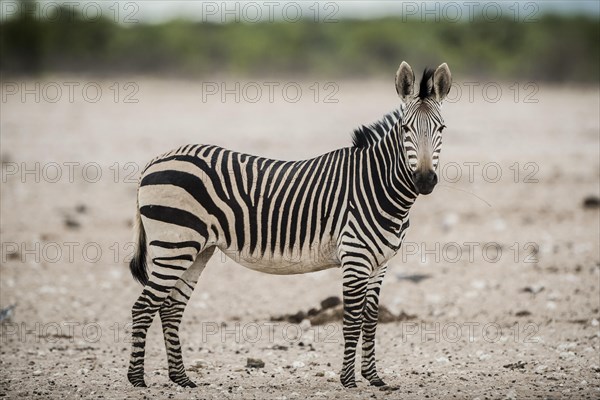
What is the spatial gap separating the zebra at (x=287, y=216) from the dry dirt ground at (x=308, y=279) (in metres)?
0.65

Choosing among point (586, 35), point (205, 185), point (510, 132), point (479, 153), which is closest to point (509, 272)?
point (205, 185)

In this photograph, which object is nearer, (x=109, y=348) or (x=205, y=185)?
(x=205, y=185)

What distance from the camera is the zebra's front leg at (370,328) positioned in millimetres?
6324

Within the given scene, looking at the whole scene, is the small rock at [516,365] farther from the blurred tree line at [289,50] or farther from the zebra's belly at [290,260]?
the blurred tree line at [289,50]

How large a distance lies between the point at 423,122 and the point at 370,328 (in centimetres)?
167

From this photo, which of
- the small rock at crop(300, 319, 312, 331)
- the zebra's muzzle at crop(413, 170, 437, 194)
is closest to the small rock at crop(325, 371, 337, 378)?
the small rock at crop(300, 319, 312, 331)

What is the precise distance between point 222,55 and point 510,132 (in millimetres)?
18749

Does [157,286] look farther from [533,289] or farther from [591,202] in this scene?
Result: [591,202]

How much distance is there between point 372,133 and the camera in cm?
639

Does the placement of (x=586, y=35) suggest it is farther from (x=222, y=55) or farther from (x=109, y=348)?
(x=109, y=348)

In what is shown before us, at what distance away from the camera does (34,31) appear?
3278cm

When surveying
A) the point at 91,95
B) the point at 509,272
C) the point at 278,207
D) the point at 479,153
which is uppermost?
the point at 91,95

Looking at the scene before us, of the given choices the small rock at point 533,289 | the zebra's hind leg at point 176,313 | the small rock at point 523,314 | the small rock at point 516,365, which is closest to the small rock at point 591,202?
the small rock at point 533,289

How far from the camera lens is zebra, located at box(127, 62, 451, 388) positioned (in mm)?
6055
